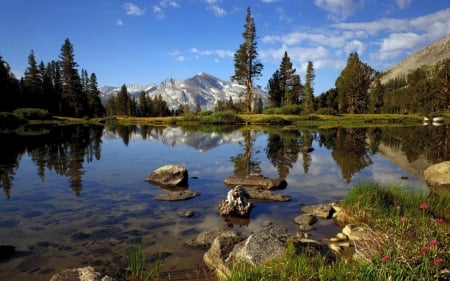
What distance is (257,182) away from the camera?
15922 mm

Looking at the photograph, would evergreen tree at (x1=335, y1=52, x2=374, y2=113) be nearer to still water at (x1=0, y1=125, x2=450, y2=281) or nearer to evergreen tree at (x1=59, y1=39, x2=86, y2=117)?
still water at (x1=0, y1=125, x2=450, y2=281)

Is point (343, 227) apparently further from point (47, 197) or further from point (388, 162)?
point (388, 162)

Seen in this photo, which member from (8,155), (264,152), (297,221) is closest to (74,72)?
(8,155)

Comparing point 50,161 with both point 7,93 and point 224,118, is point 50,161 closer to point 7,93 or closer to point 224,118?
point 224,118

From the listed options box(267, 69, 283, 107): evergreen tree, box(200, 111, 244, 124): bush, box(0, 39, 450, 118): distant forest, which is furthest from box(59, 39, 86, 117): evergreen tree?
box(267, 69, 283, 107): evergreen tree

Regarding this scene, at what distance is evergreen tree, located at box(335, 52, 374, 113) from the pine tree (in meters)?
26.0

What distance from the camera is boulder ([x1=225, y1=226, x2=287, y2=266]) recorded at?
261 inches

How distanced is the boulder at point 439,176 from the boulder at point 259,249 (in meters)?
11.5

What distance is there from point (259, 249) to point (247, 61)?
74.9 m

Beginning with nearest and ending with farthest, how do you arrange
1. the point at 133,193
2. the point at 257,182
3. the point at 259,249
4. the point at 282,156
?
the point at 259,249 → the point at 133,193 → the point at 257,182 → the point at 282,156

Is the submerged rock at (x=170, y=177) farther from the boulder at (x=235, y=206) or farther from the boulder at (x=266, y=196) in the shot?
the boulder at (x=235, y=206)

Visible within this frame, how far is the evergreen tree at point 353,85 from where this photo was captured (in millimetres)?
87125

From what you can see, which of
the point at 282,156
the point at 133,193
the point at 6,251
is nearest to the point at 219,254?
the point at 6,251

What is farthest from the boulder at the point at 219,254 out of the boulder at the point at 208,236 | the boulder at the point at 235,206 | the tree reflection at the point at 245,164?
the tree reflection at the point at 245,164
